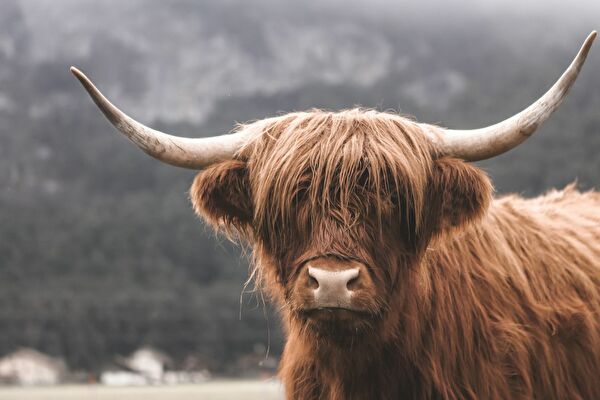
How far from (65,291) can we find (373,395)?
198 feet

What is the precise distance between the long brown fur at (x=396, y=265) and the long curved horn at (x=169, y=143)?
11 cm

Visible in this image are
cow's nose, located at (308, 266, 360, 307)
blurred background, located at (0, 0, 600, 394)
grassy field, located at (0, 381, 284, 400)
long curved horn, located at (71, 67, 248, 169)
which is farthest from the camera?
blurred background, located at (0, 0, 600, 394)

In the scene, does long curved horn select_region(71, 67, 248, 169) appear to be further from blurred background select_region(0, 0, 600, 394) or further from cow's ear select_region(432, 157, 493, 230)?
cow's ear select_region(432, 157, 493, 230)

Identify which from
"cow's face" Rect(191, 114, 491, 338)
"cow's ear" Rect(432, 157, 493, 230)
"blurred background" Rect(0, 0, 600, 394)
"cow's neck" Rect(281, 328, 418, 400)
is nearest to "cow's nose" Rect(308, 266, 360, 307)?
"cow's face" Rect(191, 114, 491, 338)

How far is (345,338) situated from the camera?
4.44 metres

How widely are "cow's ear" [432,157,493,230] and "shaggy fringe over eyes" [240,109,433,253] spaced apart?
3.6 inches

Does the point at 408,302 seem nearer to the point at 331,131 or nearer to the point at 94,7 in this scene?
the point at 331,131

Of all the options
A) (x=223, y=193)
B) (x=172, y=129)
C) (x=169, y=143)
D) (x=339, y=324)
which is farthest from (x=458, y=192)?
(x=172, y=129)

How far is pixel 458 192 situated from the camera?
4738 mm

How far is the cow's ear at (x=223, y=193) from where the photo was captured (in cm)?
486

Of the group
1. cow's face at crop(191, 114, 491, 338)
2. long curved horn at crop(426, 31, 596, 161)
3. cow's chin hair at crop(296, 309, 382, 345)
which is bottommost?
cow's chin hair at crop(296, 309, 382, 345)

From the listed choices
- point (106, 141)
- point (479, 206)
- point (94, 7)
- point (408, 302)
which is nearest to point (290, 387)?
point (408, 302)

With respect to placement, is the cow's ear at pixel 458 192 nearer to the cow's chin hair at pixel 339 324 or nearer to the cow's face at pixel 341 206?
the cow's face at pixel 341 206

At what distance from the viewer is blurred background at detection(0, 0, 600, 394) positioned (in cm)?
4691
